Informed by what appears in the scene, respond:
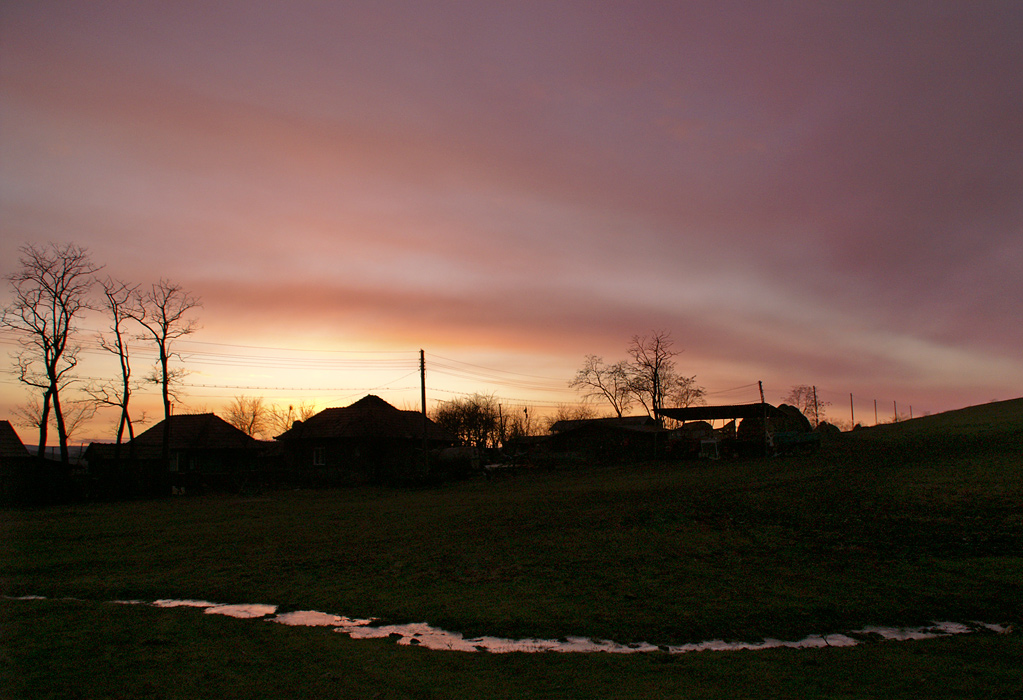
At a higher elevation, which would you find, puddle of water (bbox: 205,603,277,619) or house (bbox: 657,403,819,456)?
house (bbox: 657,403,819,456)

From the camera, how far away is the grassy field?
6.41 meters

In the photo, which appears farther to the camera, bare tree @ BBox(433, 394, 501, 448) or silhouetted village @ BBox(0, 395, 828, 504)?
bare tree @ BBox(433, 394, 501, 448)

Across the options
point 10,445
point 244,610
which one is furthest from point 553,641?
point 10,445

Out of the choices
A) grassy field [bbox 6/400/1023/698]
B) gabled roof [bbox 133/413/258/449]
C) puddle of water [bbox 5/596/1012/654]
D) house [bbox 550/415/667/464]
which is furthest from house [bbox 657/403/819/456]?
gabled roof [bbox 133/413/258/449]

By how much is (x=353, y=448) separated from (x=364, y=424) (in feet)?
6.54

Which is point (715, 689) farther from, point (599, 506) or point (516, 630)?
point (599, 506)

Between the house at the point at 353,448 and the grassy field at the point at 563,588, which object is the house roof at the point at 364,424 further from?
the grassy field at the point at 563,588

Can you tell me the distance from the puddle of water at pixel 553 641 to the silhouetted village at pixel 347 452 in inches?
1091

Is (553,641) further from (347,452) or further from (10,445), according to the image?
(10,445)

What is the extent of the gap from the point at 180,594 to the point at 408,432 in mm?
38587

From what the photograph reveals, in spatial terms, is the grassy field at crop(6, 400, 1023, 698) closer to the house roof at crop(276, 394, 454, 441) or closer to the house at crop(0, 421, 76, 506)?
the house at crop(0, 421, 76, 506)

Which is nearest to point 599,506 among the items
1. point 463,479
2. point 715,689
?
point 715,689

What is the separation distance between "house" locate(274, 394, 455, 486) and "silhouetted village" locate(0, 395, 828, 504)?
3.1 inches

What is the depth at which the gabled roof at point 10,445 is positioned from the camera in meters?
37.7
